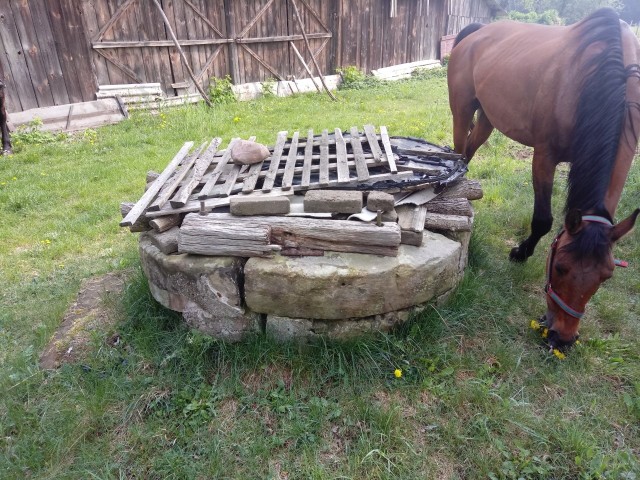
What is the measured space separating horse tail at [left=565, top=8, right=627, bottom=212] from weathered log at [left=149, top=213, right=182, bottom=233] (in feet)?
8.94

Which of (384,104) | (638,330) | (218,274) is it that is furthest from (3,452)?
(384,104)

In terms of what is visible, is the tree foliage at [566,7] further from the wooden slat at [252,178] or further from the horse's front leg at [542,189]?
the wooden slat at [252,178]

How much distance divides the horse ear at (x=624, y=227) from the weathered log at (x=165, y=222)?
2.85 metres

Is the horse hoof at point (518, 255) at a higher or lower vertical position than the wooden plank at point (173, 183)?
lower

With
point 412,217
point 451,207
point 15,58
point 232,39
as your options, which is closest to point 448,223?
point 451,207

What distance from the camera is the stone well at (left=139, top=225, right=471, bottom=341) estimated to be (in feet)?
8.90

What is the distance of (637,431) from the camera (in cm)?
253

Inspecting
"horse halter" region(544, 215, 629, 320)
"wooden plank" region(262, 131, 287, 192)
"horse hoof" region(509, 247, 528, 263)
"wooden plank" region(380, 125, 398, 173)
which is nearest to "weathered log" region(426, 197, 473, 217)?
"wooden plank" region(380, 125, 398, 173)

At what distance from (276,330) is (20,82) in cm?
809

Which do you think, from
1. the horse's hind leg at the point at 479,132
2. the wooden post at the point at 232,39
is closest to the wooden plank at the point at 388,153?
the horse's hind leg at the point at 479,132

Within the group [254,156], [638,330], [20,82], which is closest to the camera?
[638,330]

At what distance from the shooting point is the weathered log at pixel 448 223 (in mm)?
3244

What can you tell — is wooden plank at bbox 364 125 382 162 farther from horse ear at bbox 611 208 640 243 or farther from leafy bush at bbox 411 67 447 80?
leafy bush at bbox 411 67 447 80

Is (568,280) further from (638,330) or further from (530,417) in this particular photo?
→ (638,330)
